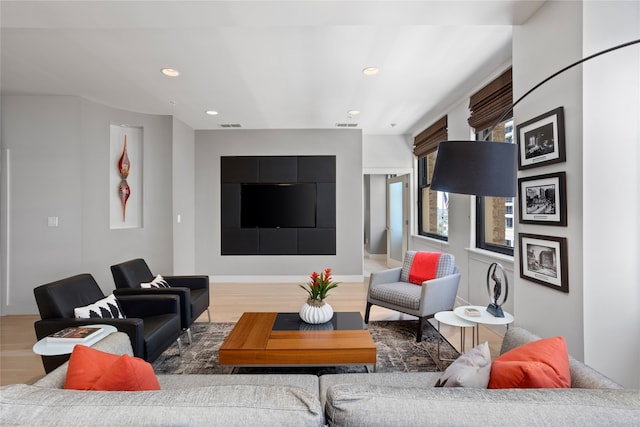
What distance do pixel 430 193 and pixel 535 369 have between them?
4907 mm

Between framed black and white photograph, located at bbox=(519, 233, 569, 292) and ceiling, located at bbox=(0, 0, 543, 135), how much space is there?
4.78 ft

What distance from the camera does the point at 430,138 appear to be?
17.5 feet

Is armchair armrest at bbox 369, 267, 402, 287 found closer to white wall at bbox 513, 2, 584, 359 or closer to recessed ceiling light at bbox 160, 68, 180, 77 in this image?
white wall at bbox 513, 2, 584, 359

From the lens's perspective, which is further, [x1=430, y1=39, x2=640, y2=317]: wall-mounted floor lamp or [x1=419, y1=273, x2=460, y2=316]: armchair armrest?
[x1=419, y1=273, x2=460, y2=316]: armchair armrest

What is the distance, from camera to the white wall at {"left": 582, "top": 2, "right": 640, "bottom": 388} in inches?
68.4

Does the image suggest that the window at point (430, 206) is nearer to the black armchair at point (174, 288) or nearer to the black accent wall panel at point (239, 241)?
the black accent wall panel at point (239, 241)

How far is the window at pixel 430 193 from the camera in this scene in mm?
5129

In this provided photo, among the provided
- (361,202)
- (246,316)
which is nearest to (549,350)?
(246,316)

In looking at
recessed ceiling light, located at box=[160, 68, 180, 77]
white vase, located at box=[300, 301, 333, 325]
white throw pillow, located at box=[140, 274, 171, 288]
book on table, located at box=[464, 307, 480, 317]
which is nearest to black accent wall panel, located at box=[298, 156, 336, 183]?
recessed ceiling light, located at box=[160, 68, 180, 77]

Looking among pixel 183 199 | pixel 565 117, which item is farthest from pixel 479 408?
pixel 183 199

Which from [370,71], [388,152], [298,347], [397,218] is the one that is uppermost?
[370,71]

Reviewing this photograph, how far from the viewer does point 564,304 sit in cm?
189

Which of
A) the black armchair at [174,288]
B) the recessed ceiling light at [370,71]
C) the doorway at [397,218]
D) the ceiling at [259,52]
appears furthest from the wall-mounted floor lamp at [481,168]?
the doorway at [397,218]

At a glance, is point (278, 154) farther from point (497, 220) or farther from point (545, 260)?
point (545, 260)
